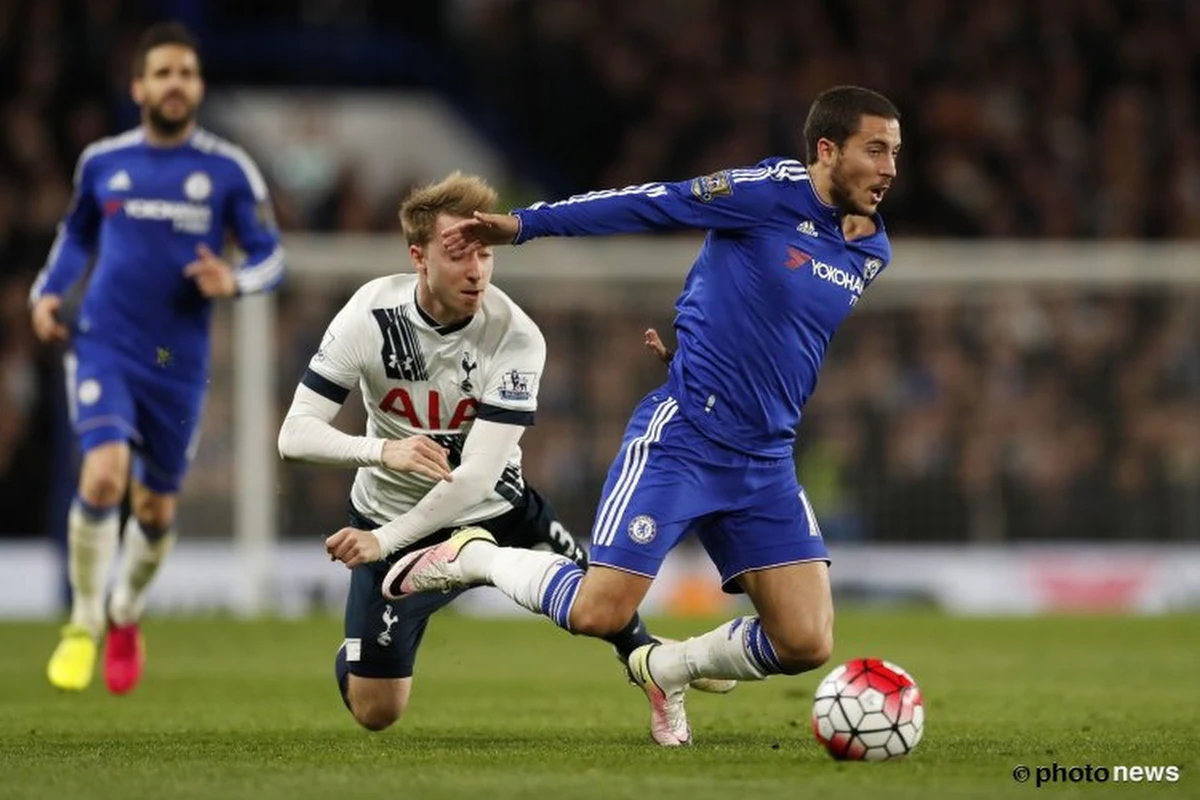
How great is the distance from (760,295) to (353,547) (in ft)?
5.25

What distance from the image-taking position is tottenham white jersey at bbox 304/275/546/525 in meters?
7.40

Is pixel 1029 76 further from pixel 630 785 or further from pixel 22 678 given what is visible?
pixel 630 785

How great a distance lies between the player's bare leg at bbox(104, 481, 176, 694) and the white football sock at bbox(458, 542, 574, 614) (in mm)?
3119

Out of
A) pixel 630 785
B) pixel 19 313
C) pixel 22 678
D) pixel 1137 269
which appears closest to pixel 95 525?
pixel 22 678

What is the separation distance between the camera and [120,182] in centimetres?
995

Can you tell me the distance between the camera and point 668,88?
2134 cm

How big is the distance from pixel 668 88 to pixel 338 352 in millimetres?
14339

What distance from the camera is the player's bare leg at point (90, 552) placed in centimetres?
966

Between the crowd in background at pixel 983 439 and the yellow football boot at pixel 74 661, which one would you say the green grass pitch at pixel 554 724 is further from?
the crowd in background at pixel 983 439

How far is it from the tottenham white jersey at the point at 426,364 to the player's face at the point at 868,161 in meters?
1.22

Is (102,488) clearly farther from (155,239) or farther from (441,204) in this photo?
(441,204)

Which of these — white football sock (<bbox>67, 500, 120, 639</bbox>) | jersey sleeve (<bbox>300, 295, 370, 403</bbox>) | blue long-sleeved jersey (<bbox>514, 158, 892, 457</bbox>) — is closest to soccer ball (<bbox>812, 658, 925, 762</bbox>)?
blue long-sleeved jersey (<bbox>514, 158, 892, 457</bbox>)

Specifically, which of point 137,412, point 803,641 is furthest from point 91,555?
point 803,641

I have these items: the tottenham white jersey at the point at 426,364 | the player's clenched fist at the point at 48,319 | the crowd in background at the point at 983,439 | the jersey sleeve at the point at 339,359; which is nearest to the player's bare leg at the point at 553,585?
the tottenham white jersey at the point at 426,364
